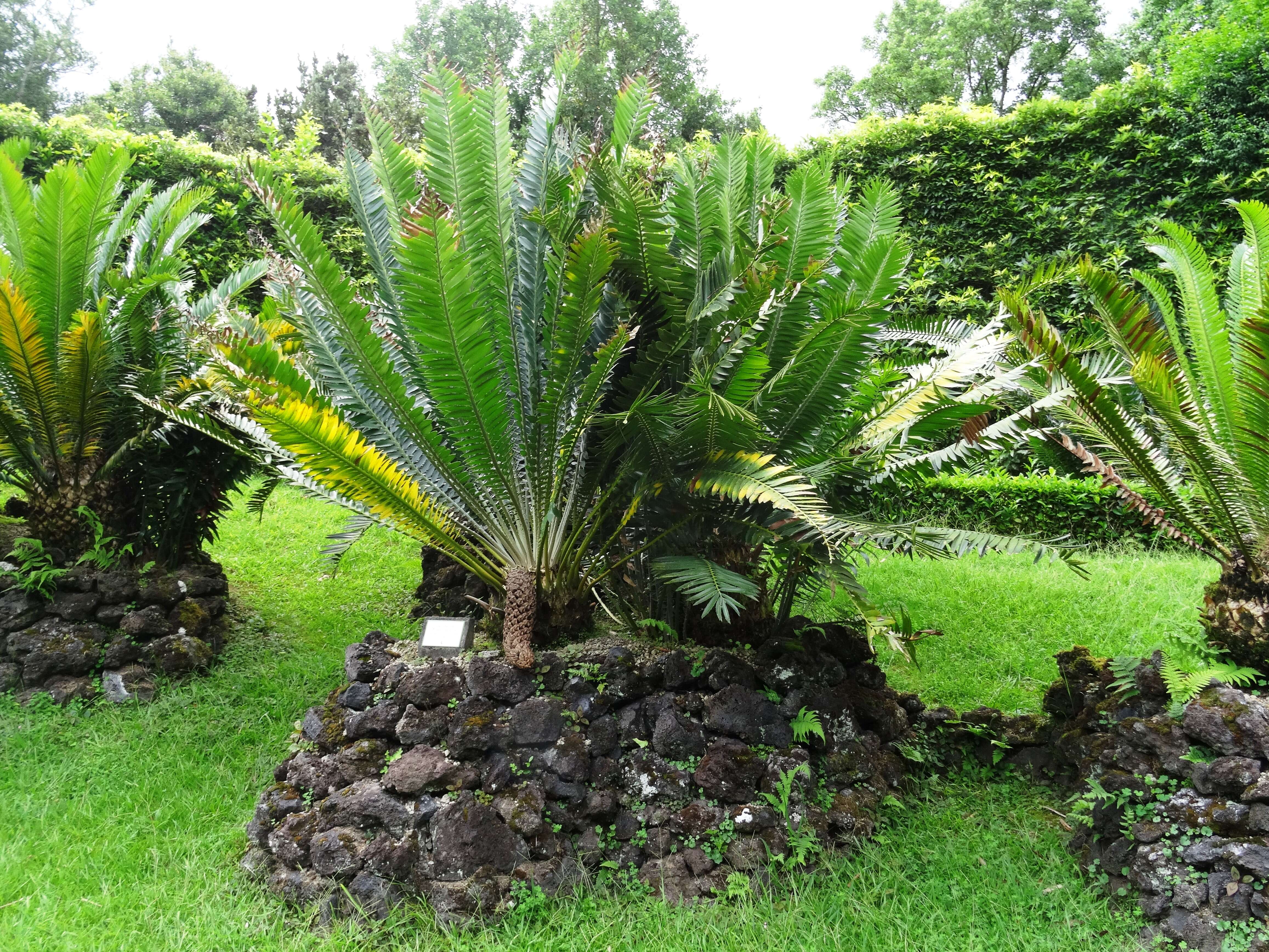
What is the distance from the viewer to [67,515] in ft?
14.0

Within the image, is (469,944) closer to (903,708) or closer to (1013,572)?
(903,708)

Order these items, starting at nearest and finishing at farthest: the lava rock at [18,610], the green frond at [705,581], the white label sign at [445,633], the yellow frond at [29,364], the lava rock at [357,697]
→ the green frond at [705,581] < the lava rock at [357,697] < the white label sign at [445,633] < the yellow frond at [29,364] < the lava rock at [18,610]

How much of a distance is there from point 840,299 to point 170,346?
3552mm

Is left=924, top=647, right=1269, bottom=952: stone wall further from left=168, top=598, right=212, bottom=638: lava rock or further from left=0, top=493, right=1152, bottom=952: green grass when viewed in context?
left=168, top=598, right=212, bottom=638: lava rock

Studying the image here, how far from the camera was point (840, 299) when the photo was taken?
2.97 metres

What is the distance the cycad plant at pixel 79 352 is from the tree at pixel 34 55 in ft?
81.7

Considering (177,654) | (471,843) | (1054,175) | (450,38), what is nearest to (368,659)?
(471,843)

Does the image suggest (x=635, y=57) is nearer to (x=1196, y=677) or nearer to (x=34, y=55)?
(x=34, y=55)

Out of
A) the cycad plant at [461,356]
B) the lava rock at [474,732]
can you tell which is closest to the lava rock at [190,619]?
the cycad plant at [461,356]

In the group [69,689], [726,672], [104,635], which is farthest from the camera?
[104,635]

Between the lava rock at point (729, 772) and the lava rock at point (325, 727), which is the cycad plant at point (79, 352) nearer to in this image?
the lava rock at point (325, 727)

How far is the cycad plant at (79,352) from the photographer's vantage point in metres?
3.89

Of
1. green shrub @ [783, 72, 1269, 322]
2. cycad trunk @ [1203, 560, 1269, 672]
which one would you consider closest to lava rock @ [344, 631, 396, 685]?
cycad trunk @ [1203, 560, 1269, 672]

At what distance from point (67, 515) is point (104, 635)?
67 cm
